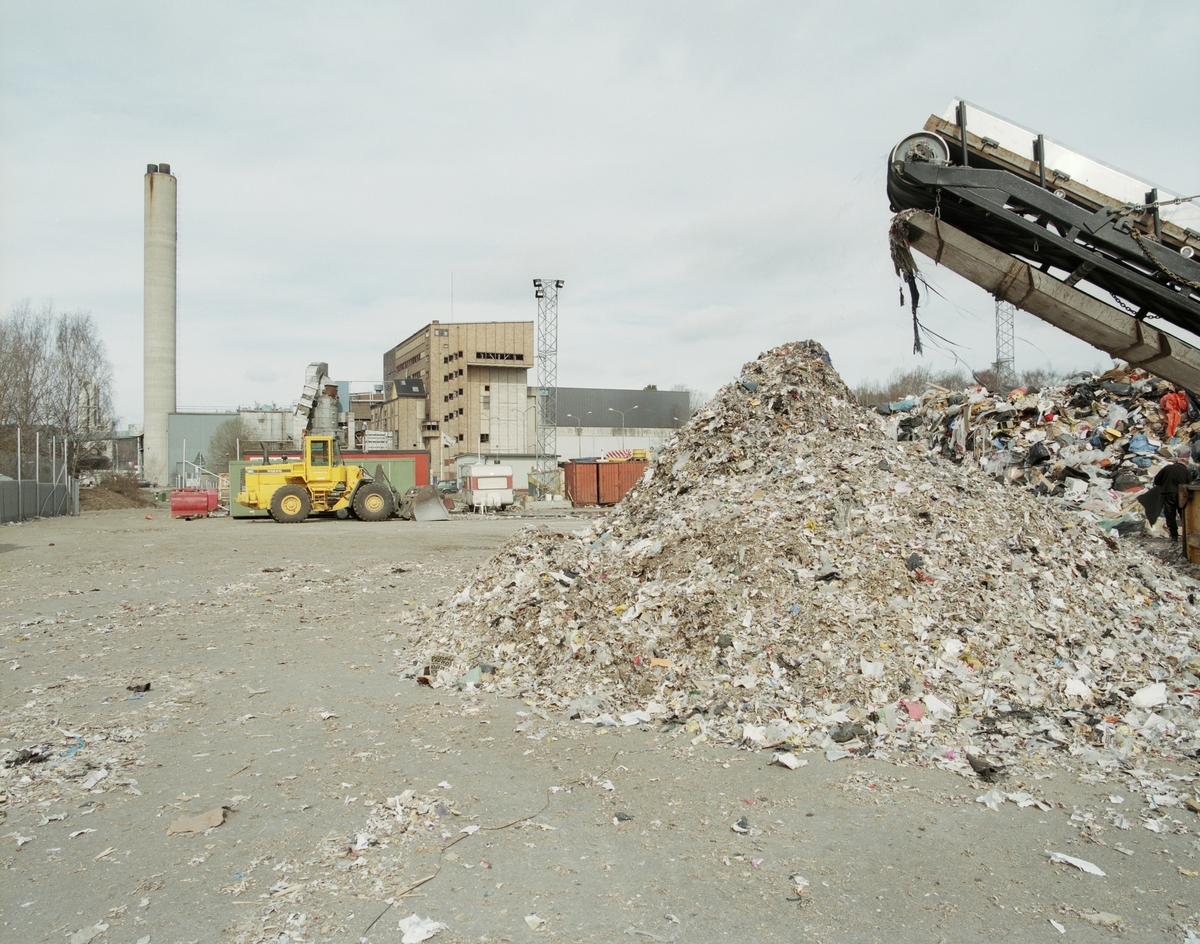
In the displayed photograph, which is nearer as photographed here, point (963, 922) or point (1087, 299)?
point (963, 922)

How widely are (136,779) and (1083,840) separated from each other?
14.9 feet

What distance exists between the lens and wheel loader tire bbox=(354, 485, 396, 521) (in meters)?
23.0

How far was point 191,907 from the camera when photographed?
9.84 feet

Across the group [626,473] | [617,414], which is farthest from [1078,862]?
[617,414]

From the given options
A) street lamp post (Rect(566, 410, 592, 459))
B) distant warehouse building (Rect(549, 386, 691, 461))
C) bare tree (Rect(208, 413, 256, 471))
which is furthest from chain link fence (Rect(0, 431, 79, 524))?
distant warehouse building (Rect(549, 386, 691, 461))

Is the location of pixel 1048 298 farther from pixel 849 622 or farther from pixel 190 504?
pixel 190 504

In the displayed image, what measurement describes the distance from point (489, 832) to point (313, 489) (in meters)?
20.6

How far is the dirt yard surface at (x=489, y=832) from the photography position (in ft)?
9.57

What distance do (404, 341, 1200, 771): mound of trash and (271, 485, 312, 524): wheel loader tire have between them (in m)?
15.7

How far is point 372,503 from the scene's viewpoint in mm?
23125

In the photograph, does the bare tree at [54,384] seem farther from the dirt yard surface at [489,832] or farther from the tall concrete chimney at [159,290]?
the dirt yard surface at [489,832]

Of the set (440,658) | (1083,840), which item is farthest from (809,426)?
(1083,840)

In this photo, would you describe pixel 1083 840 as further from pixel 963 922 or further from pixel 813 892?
pixel 813 892

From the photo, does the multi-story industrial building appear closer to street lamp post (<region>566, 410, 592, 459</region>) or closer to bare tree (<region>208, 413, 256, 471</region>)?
street lamp post (<region>566, 410, 592, 459</region>)
